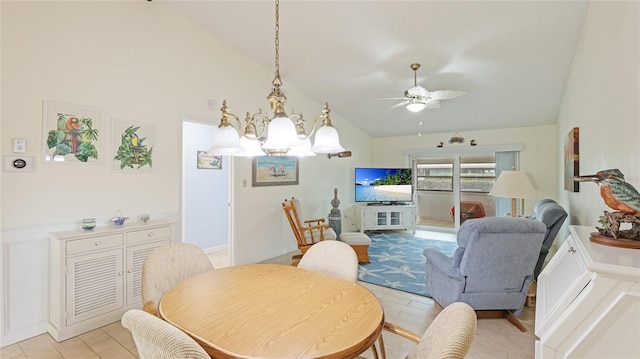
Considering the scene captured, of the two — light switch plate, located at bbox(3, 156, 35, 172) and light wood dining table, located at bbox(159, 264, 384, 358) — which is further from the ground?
light switch plate, located at bbox(3, 156, 35, 172)

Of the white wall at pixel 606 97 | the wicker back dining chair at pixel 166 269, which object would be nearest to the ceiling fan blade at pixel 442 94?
the white wall at pixel 606 97

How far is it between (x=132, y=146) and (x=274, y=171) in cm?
202

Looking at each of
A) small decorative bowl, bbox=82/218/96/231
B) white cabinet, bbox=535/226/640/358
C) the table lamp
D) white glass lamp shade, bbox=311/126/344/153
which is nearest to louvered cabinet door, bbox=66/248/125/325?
small decorative bowl, bbox=82/218/96/231

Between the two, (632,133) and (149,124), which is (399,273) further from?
(149,124)

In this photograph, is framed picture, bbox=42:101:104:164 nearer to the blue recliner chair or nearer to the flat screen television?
the blue recliner chair

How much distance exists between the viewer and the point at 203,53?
3607 millimetres

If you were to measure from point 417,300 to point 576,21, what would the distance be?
3.14m

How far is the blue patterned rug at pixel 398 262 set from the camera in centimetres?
353

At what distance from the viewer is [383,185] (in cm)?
639

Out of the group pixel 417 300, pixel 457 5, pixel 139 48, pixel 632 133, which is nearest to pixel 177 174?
pixel 139 48

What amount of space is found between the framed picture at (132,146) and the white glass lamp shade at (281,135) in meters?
2.25

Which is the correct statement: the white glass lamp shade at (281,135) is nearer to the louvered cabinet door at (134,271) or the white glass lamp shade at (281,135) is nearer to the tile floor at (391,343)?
the tile floor at (391,343)

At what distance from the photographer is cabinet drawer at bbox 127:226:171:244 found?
273 centimetres

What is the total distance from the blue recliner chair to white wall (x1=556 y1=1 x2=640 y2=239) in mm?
515
